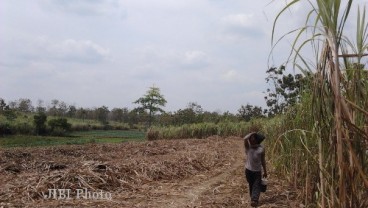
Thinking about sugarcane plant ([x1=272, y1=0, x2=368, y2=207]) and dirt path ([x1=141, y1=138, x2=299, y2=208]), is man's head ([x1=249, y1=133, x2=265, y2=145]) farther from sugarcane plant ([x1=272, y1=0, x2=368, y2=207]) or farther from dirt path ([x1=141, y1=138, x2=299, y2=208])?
sugarcane plant ([x1=272, y1=0, x2=368, y2=207])

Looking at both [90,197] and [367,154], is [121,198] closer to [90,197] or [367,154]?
[90,197]

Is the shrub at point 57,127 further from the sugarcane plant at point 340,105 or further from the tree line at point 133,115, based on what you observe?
the sugarcane plant at point 340,105

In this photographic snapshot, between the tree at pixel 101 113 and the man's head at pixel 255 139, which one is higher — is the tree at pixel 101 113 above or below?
above

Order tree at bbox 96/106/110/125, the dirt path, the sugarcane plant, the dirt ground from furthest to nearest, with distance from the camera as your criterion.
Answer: tree at bbox 96/106/110/125 < the dirt ground < the dirt path < the sugarcane plant

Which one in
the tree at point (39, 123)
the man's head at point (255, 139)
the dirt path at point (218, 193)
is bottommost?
the dirt path at point (218, 193)

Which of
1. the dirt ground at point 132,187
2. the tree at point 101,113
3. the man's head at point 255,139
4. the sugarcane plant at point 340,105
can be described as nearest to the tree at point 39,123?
the tree at point 101,113

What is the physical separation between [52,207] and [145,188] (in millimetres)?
1964

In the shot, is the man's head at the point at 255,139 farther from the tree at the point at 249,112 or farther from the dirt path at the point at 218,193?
the tree at the point at 249,112

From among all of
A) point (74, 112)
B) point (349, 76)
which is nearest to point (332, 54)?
point (349, 76)

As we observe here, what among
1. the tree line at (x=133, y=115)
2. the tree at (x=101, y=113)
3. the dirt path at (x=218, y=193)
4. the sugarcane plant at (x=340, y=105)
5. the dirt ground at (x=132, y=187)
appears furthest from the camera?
the tree at (x=101, y=113)

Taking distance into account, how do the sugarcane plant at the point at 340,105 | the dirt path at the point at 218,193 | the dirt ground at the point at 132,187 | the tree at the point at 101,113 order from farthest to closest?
the tree at the point at 101,113 < the dirt ground at the point at 132,187 < the dirt path at the point at 218,193 < the sugarcane plant at the point at 340,105

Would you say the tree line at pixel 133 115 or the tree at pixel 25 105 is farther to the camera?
the tree at pixel 25 105

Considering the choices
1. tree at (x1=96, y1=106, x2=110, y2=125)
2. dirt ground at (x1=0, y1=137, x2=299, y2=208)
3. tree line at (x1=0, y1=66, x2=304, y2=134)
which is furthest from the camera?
tree at (x1=96, y1=106, x2=110, y2=125)

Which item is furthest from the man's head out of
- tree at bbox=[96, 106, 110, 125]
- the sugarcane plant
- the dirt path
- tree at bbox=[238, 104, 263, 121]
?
tree at bbox=[96, 106, 110, 125]
